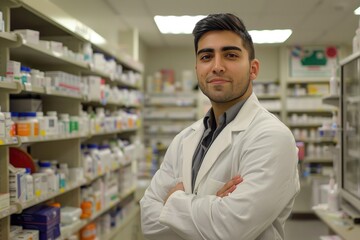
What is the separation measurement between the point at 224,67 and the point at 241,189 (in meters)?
0.49

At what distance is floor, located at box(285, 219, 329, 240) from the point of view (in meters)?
5.66

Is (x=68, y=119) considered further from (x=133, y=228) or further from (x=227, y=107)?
(x=133, y=228)

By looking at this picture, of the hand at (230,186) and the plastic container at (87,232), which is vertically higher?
the hand at (230,186)

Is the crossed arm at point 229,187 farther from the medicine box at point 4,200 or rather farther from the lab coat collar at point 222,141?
the medicine box at point 4,200

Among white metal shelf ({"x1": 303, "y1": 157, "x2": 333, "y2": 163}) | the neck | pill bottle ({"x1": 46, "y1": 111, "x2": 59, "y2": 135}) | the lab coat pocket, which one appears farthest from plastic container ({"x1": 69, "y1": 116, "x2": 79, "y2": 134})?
white metal shelf ({"x1": 303, "y1": 157, "x2": 333, "y2": 163})

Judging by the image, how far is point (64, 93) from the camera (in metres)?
3.12

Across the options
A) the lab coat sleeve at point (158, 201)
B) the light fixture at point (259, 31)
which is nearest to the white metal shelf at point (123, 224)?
the light fixture at point (259, 31)

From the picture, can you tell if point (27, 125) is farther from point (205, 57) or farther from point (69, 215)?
point (205, 57)

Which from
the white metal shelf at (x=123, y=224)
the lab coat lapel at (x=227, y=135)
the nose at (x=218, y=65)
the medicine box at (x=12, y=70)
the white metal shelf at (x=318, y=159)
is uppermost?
the medicine box at (x=12, y=70)

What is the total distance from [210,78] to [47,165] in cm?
191

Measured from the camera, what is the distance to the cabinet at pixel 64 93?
2346 millimetres

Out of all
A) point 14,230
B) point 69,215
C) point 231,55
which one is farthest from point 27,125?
point 231,55

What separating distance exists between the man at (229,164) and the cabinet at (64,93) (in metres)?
1.18

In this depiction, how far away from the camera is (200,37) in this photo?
5.46 feet
